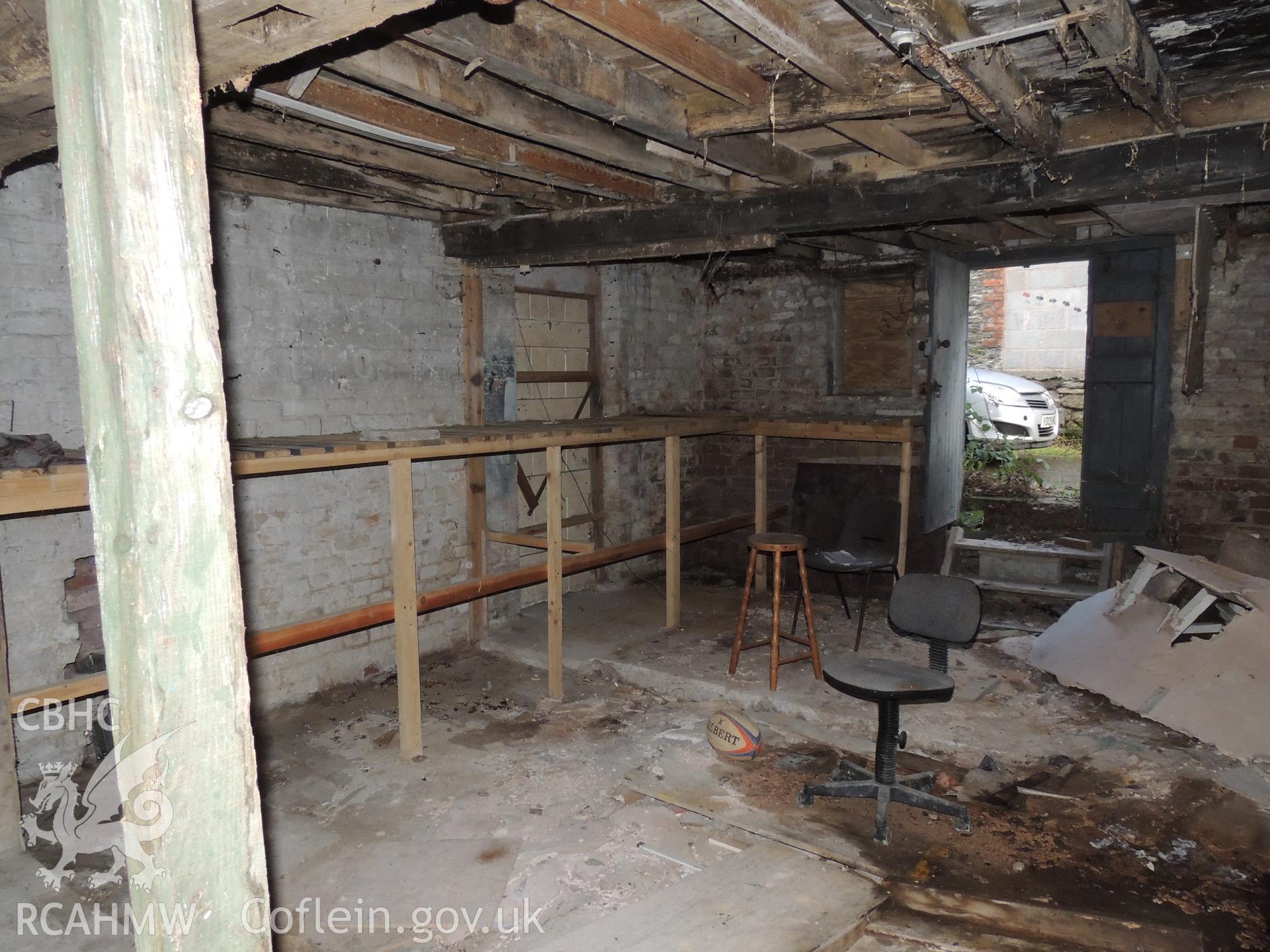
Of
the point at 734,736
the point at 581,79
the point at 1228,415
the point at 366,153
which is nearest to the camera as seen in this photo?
the point at 581,79

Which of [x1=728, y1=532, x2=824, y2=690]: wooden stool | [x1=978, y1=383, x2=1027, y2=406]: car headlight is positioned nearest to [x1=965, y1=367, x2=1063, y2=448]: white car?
[x1=978, y1=383, x2=1027, y2=406]: car headlight

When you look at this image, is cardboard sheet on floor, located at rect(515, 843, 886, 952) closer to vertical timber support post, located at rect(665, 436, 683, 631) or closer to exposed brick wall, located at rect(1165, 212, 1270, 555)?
vertical timber support post, located at rect(665, 436, 683, 631)

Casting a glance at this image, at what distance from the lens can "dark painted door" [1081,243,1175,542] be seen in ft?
17.2

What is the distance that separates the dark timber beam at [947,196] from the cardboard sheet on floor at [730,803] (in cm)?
246

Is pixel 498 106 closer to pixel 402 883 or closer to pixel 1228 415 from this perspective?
pixel 402 883

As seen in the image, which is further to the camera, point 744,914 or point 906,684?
point 906,684

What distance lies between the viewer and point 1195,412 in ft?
17.0

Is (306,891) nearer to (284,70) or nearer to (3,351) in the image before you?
(3,351)

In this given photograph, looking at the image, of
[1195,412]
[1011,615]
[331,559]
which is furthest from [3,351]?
[1195,412]

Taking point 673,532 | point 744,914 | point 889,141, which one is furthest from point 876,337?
point 744,914

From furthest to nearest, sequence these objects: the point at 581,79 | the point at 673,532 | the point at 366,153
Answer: the point at 673,532 → the point at 366,153 → the point at 581,79

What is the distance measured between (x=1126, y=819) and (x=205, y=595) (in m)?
3.50

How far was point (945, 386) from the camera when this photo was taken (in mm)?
5930

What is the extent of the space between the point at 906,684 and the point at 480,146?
2623 millimetres
